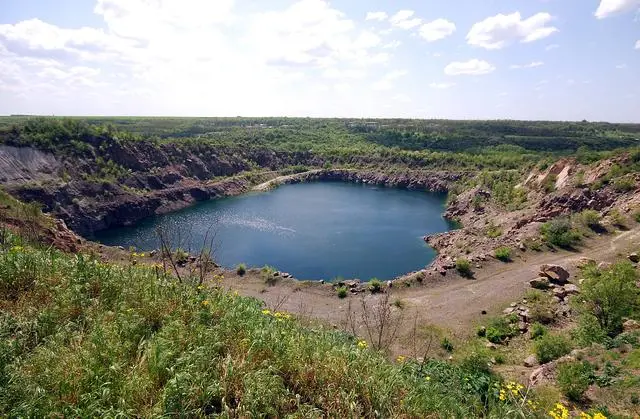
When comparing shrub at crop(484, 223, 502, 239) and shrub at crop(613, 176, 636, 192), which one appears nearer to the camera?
shrub at crop(613, 176, 636, 192)

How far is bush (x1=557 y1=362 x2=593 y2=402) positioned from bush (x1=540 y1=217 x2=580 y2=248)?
18.3 meters

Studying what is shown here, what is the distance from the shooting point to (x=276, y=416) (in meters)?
5.42

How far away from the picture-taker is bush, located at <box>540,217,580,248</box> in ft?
90.8

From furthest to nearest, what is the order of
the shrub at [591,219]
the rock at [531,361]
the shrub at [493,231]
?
1. the shrub at [493,231]
2. the shrub at [591,219]
3. the rock at [531,361]

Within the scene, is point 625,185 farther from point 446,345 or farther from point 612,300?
point 446,345

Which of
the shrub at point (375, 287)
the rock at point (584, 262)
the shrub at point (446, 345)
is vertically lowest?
the shrub at point (375, 287)

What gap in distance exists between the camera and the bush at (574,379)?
10836 millimetres

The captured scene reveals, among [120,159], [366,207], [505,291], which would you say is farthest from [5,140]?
[505,291]

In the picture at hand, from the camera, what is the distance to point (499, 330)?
18.2m

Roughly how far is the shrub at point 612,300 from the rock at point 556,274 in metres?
5.61

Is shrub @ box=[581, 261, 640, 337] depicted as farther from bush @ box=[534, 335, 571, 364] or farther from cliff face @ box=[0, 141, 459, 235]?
cliff face @ box=[0, 141, 459, 235]

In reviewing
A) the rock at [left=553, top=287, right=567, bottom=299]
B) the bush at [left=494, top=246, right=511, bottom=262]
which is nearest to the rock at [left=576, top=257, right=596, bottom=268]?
the rock at [left=553, top=287, right=567, bottom=299]

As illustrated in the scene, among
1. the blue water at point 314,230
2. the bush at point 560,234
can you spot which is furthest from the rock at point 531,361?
the blue water at point 314,230

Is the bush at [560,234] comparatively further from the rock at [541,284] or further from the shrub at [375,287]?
the shrub at [375,287]
